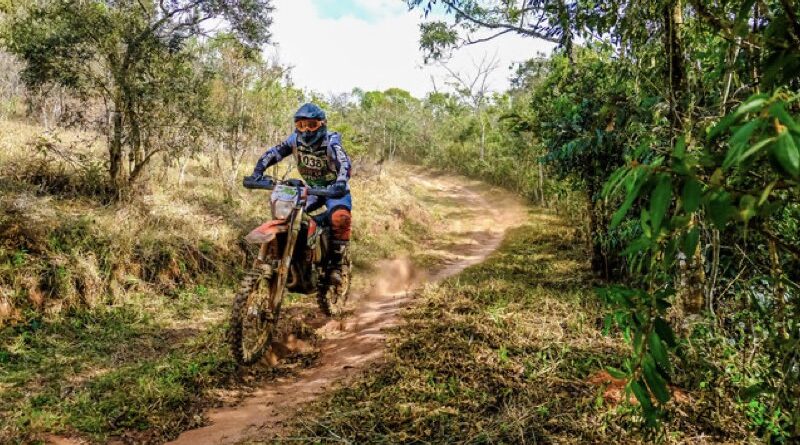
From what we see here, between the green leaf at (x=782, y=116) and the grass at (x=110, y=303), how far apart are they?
4.13m

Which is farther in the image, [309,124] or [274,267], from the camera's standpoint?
[309,124]

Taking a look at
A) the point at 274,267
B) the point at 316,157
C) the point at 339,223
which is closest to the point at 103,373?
the point at 274,267

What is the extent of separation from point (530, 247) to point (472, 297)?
582cm

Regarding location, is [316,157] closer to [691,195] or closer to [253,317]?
[253,317]

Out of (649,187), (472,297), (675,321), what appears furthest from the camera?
(472,297)

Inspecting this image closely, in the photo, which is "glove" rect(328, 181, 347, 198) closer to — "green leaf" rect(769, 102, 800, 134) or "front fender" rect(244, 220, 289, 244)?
"front fender" rect(244, 220, 289, 244)

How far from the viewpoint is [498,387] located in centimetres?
369

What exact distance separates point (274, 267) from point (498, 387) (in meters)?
2.41

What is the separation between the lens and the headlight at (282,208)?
4715 millimetres

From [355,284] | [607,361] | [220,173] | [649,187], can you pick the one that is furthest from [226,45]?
[649,187]

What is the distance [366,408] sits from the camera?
3.55 meters

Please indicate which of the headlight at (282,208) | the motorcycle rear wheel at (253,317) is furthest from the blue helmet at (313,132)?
the motorcycle rear wheel at (253,317)

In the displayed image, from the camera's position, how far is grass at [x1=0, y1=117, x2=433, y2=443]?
3886mm

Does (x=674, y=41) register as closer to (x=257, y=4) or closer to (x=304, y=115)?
(x=304, y=115)
